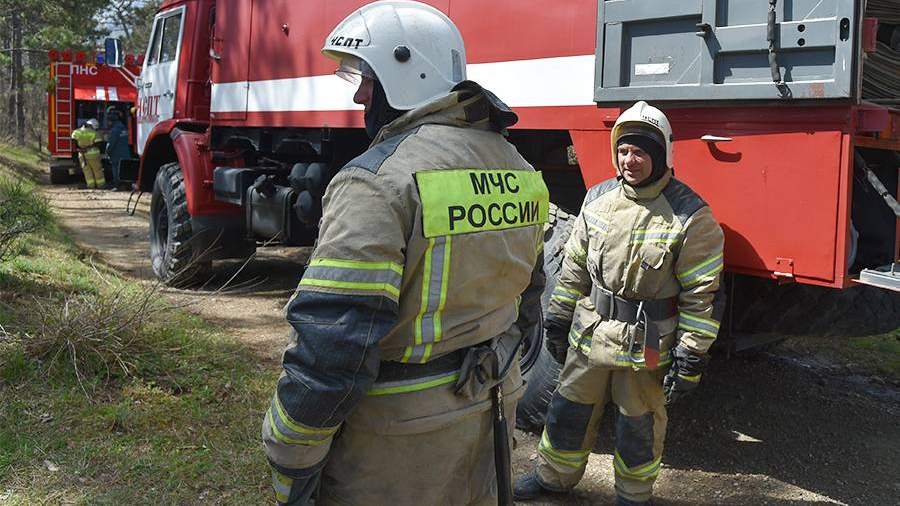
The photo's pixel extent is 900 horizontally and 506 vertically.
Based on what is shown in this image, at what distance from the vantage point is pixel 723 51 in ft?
10.3

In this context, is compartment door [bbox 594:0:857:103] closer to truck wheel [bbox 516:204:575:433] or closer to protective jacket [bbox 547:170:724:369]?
protective jacket [bbox 547:170:724:369]

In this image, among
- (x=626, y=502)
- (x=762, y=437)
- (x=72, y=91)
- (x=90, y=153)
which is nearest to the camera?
(x=626, y=502)

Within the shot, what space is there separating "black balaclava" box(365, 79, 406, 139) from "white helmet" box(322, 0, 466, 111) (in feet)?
0.16

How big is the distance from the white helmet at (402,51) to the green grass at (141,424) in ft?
6.17

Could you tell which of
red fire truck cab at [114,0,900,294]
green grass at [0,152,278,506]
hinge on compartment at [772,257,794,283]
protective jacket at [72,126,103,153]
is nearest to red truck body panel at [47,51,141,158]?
protective jacket at [72,126,103,153]

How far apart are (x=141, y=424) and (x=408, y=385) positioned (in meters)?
2.27

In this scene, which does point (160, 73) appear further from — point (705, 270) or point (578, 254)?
point (705, 270)

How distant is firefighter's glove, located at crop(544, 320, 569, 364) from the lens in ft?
11.8

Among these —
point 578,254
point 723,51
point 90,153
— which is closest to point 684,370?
point 578,254

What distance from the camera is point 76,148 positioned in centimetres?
1739

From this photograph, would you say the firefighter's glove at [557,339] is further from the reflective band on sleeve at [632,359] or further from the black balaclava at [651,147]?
the black balaclava at [651,147]

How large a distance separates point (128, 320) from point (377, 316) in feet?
9.56

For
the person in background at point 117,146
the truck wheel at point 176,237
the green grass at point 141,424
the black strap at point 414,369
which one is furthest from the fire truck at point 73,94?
the black strap at point 414,369

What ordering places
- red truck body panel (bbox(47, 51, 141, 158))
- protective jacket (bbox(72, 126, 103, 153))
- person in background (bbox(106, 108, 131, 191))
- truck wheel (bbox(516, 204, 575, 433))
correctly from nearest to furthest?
1. truck wheel (bbox(516, 204, 575, 433))
2. person in background (bbox(106, 108, 131, 191))
3. protective jacket (bbox(72, 126, 103, 153))
4. red truck body panel (bbox(47, 51, 141, 158))
